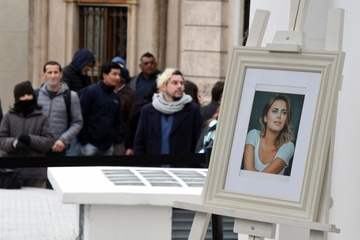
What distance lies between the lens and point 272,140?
5.12m

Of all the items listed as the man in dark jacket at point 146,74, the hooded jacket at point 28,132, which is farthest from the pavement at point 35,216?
the man in dark jacket at point 146,74

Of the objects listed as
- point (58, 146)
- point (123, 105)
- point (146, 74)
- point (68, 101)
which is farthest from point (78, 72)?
point (58, 146)

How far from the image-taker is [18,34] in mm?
20828

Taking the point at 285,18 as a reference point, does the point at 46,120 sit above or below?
below

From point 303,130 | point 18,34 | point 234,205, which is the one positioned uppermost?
point 303,130

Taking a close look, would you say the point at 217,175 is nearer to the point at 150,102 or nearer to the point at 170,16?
the point at 150,102

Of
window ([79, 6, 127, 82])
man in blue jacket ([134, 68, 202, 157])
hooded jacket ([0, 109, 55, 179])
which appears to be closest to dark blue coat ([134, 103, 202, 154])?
man in blue jacket ([134, 68, 202, 157])

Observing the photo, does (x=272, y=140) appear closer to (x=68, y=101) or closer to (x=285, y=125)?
(x=285, y=125)

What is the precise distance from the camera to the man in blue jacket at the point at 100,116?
12180mm

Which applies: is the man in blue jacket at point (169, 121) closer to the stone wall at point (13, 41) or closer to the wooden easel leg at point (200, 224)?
the wooden easel leg at point (200, 224)

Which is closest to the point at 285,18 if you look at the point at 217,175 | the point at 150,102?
the point at 217,175

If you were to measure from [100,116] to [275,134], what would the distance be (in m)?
7.17

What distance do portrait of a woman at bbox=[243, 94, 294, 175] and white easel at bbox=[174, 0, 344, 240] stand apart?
0.59 feet

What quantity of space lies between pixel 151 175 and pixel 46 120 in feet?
14.2
